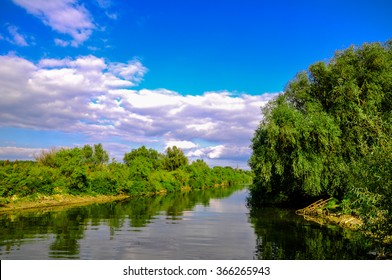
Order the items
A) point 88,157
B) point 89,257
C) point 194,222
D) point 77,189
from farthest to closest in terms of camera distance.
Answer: point 88,157
point 77,189
point 194,222
point 89,257

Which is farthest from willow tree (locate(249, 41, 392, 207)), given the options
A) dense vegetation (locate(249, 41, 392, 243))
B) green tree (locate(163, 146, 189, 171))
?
green tree (locate(163, 146, 189, 171))

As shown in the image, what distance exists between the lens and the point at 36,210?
1398 inches

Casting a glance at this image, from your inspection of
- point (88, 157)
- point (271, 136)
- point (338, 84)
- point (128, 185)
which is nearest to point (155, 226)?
point (271, 136)

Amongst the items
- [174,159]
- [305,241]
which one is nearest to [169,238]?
[305,241]

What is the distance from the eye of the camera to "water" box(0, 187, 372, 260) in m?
17.9

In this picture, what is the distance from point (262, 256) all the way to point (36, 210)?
2698 cm

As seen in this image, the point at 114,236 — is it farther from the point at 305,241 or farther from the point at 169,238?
the point at 305,241

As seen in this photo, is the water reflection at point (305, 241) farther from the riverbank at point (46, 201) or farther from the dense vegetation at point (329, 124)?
the riverbank at point (46, 201)

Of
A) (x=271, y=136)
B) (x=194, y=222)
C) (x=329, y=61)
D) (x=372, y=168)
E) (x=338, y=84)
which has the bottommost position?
(x=194, y=222)

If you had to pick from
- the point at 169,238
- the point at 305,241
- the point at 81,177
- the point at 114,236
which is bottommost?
the point at 305,241

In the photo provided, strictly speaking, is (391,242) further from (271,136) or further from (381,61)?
(381,61)

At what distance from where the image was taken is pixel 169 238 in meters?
22.3

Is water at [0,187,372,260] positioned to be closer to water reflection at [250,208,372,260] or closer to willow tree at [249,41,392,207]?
water reflection at [250,208,372,260]

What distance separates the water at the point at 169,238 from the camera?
58.7ft
